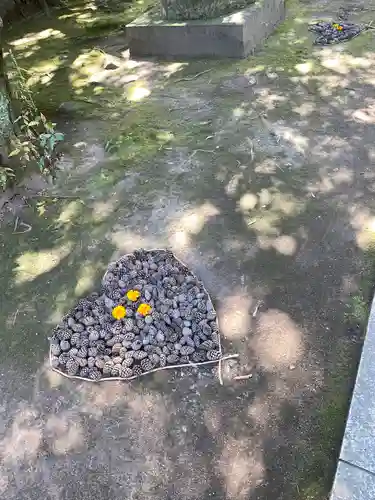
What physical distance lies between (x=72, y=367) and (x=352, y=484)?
1.33m

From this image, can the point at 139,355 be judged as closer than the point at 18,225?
Yes

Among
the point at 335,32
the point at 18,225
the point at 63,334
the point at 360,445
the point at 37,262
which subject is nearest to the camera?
the point at 360,445

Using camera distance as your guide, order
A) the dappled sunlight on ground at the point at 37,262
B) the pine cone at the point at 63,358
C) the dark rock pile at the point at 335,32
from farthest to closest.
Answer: the dark rock pile at the point at 335,32
the dappled sunlight on ground at the point at 37,262
the pine cone at the point at 63,358

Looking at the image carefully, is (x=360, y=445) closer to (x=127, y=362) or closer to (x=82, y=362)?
(x=127, y=362)

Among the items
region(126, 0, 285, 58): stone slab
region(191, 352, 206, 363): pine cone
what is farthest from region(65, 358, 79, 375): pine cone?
region(126, 0, 285, 58): stone slab

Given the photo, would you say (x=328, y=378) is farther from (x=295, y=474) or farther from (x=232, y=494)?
(x=232, y=494)

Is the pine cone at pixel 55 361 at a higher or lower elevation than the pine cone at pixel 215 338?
higher

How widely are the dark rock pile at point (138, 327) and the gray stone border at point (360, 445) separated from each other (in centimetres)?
67

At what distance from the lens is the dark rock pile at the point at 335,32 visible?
5.83 metres

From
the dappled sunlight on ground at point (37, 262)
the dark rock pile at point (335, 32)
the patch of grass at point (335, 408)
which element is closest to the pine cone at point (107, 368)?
the dappled sunlight on ground at point (37, 262)

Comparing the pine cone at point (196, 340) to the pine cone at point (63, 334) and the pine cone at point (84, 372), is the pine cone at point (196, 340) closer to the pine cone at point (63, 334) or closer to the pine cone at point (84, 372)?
the pine cone at point (84, 372)

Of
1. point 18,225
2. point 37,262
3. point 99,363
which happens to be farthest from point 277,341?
point 18,225

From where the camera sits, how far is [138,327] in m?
2.63

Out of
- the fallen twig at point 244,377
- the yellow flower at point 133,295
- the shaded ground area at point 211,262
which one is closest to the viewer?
the shaded ground area at point 211,262
